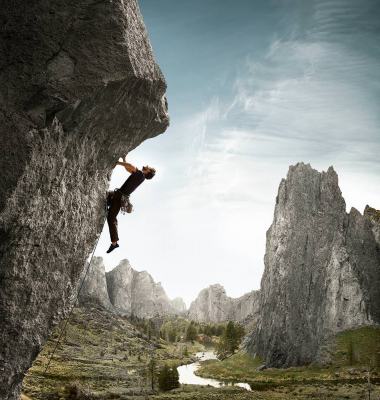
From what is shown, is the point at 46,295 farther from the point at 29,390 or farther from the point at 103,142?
the point at 29,390

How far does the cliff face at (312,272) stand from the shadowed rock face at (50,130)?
91210 millimetres

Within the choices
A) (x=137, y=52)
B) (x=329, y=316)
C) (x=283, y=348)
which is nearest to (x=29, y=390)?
(x=137, y=52)

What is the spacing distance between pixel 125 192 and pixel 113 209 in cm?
50

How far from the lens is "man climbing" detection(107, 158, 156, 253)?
894 cm

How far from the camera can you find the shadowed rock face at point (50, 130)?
5.73 metres

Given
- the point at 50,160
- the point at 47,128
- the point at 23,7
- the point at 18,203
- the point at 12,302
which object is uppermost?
the point at 23,7

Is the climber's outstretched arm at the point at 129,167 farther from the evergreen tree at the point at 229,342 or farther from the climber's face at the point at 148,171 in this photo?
the evergreen tree at the point at 229,342

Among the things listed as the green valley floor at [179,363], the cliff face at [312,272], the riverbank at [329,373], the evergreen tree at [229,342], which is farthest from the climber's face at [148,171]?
the evergreen tree at [229,342]

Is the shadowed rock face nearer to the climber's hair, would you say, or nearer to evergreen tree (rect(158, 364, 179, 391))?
the climber's hair

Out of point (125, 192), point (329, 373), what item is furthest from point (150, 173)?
point (329, 373)

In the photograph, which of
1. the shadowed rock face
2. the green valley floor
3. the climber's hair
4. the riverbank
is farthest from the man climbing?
the riverbank

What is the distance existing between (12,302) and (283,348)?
97643 mm

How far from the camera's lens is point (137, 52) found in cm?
688

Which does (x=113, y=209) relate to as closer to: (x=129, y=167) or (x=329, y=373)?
(x=129, y=167)
